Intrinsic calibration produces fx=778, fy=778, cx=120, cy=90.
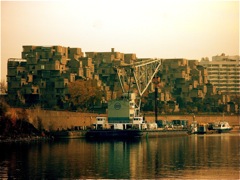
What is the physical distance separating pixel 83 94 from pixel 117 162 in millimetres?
84520

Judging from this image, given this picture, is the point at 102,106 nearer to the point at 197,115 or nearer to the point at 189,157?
the point at 197,115

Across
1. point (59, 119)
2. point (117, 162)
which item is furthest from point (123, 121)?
point (117, 162)

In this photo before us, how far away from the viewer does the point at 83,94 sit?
164250 millimetres

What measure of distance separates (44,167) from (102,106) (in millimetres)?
99553

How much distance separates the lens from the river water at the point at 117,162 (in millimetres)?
67312

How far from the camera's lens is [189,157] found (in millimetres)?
87375

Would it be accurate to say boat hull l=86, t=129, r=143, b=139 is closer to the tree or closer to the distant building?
the tree

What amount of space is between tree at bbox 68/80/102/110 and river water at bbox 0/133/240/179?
2294 inches

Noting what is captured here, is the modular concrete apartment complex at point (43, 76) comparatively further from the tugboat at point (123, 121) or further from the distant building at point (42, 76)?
the tugboat at point (123, 121)

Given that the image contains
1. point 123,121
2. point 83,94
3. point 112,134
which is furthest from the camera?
point 83,94

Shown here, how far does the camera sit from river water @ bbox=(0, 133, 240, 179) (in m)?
67.3

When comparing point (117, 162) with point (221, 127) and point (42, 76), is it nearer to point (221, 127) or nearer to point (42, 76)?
point (221, 127)

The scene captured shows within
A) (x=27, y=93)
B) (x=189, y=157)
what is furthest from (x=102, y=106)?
(x=189, y=157)

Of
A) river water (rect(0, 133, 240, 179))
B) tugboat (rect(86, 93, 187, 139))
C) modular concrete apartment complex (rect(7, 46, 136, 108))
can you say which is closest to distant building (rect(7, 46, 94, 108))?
modular concrete apartment complex (rect(7, 46, 136, 108))
